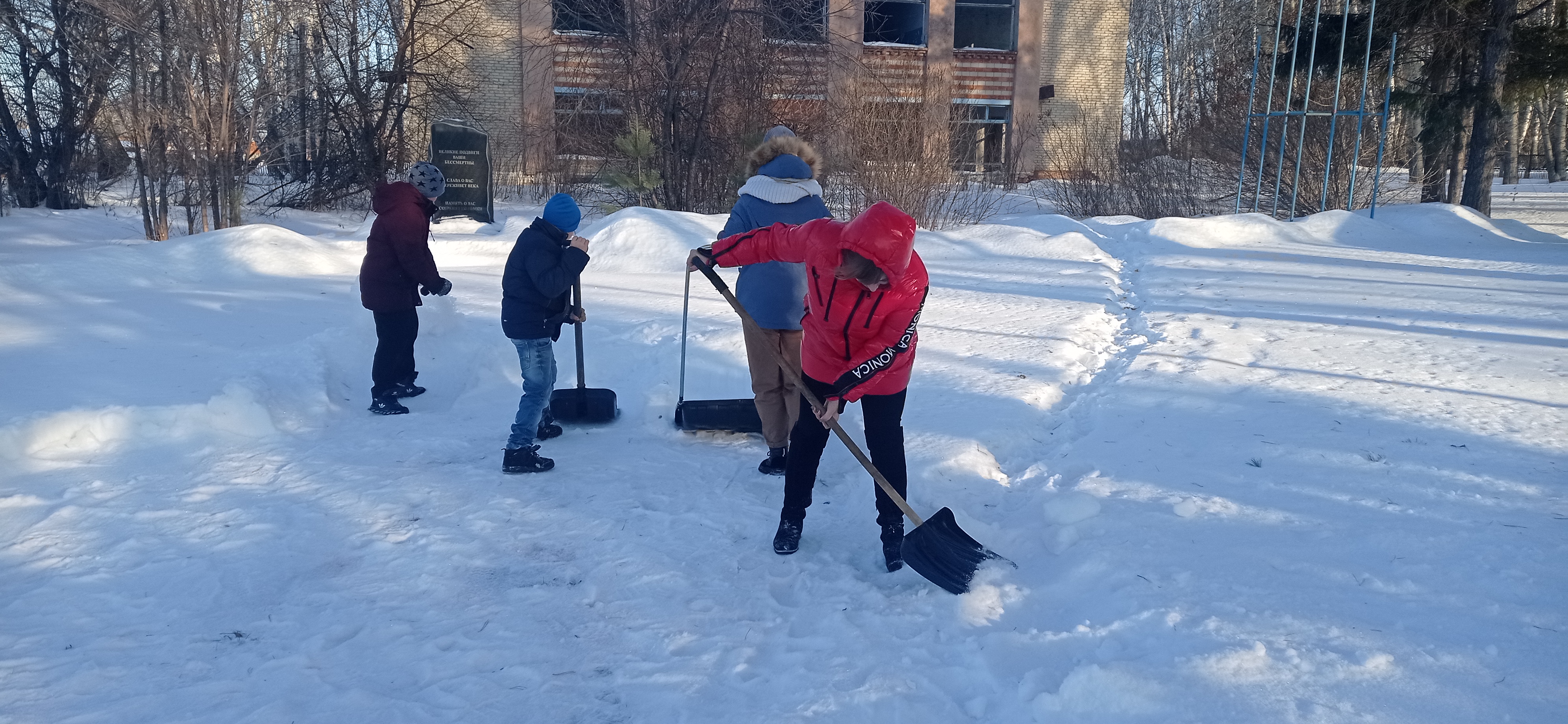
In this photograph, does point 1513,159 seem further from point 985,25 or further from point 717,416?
point 717,416

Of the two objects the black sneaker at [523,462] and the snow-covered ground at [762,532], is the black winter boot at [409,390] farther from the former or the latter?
the black sneaker at [523,462]

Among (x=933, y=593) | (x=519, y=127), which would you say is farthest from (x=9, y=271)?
(x=519, y=127)

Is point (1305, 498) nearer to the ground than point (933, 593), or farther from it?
farther from it

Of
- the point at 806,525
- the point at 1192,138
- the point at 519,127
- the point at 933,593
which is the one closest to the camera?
the point at 933,593

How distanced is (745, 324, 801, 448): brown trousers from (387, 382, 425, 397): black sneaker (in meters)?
2.78

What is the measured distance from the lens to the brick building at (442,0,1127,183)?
58.0 feet

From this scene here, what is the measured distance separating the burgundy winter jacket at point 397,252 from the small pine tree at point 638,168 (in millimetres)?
10239

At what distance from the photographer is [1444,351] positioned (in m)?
6.55

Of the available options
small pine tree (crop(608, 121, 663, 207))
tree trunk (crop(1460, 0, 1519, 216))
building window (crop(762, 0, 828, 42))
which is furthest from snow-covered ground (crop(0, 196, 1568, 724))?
building window (crop(762, 0, 828, 42))

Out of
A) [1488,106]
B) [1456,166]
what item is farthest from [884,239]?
[1456,166]

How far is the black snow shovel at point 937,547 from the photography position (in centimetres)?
360

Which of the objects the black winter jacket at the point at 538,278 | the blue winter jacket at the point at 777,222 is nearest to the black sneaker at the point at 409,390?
the black winter jacket at the point at 538,278

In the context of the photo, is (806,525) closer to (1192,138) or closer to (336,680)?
(336,680)

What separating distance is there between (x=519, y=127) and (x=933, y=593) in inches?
878
